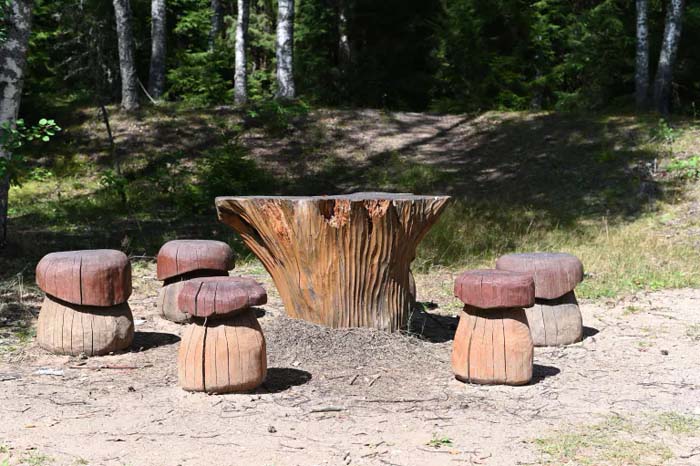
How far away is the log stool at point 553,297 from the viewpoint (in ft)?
21.3

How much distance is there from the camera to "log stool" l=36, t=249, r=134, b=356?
5953 millimetres

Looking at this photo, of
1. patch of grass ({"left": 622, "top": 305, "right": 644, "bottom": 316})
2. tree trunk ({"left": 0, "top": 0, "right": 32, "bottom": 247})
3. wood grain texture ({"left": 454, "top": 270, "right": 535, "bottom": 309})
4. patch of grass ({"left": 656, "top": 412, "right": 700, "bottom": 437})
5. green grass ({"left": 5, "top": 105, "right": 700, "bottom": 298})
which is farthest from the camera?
green grass ({"left": 5, "top": 105, "right": 700, "bottom": 298})

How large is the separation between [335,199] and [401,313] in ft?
3.92

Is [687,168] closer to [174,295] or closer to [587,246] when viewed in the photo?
[587,246]

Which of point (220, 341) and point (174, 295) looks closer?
point (220, 341)

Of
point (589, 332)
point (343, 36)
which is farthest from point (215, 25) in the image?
point (589, 332)

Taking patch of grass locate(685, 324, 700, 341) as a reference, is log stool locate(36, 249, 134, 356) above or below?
above

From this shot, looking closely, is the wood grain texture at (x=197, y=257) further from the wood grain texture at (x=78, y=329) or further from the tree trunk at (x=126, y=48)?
the tree trunk at (x=126, y=48)

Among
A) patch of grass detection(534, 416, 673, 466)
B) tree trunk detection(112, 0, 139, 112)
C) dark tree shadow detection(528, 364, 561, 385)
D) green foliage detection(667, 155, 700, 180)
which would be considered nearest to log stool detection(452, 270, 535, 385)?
dark tree shadow detection(528, 364, 561, 385)

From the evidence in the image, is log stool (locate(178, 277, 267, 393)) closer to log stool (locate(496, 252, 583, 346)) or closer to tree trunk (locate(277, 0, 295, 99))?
log stool (locate(496, 252, 583, 346))

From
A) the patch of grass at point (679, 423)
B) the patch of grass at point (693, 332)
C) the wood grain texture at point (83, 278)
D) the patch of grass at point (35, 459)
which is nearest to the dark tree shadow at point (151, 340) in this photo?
the wood grain texture at point (83, 278)

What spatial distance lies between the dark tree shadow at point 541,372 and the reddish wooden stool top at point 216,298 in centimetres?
207

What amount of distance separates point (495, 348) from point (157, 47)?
15.0m

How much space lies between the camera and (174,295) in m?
7.20
